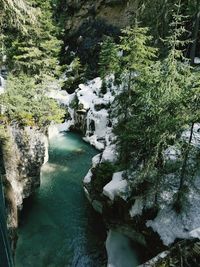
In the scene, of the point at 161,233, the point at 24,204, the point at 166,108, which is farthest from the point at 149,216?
the point at 24,204

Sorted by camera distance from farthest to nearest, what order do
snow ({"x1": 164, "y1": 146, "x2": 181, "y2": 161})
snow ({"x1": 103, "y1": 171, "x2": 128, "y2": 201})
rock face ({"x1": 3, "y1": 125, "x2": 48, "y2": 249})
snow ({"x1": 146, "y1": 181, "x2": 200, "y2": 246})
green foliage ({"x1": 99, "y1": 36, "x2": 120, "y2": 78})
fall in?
green foliage ({"x1": 99, "y1": 36, "x2": 120, "y2": 78}) < rock face ({"x1": 3, "y1": 125, "x2": 48, "y2": 249}) < snow ({"x1": 103, "y1": 171, "x2": 128, "y2": 201}) < snow ({"x1": 164, "y1": 146, "x2": 181, "y2": 161}) < snow ({"x1": 146, "y1": 181, "x2": 200, "y2": 246})

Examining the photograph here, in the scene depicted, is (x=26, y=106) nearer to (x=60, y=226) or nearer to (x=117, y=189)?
(x=60, y=226)

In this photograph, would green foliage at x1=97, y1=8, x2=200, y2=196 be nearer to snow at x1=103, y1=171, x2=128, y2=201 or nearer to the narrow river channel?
snow at x1=103, y1=171, x2=128, y2=201

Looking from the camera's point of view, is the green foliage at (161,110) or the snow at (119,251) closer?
the green foliage at (161,110)

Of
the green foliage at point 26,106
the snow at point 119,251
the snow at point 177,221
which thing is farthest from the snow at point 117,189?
the green foliage at point 26,106

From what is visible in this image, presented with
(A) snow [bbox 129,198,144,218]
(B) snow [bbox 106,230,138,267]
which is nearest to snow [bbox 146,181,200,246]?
(A) snow [bbox 129,198,144,218]

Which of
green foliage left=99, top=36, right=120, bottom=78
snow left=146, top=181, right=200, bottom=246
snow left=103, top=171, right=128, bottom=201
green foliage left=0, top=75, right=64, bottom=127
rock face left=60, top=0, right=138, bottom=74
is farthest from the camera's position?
rock face left=60, top=0, right=138, bottom=74

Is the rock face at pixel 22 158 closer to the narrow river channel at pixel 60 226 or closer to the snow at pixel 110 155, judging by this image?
the narrow river channel at pixel 60 226
